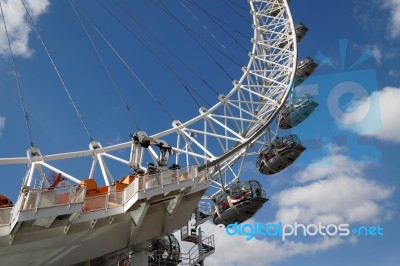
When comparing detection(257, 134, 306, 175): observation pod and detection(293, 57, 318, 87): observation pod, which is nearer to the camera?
detection(257, 134, 306, 175): observation pod

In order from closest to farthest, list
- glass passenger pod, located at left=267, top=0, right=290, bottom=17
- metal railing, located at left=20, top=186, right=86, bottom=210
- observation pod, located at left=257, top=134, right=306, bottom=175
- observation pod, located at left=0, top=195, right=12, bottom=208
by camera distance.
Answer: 1. metal railing, located at left=20, top=186, right=86, bottom=210
2. observation pod, located at left=0, top=195, right=12, bottom=208
3. observation pod, located at left=257, top=134, right=306, bottom=175
4. glass passenger pod, located at left=267, top=0, right=290, bottom=17

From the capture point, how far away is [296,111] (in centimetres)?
4019

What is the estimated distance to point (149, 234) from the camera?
2355 centimetres

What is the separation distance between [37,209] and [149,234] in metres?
7.05

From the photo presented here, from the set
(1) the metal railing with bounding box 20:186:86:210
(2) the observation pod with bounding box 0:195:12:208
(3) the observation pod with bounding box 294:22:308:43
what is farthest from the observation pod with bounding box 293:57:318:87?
(2) the observation pod with bounding box 0:195:12:208

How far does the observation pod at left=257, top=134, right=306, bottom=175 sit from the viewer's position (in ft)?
113

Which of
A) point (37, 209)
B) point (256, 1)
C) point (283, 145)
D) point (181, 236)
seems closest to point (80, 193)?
point (37, 209)

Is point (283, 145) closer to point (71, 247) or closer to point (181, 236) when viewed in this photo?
point (181, 236)

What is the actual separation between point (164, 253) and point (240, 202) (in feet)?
21.2

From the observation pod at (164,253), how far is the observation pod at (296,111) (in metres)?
15.4

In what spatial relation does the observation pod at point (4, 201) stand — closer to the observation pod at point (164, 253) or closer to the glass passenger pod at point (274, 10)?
the observation pod at point (164, 253)

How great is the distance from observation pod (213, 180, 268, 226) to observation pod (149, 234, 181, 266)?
371 cm

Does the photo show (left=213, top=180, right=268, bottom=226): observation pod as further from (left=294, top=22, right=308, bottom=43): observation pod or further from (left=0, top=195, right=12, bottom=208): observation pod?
(left=294, top=22, right=308, bottom=43): observation pod

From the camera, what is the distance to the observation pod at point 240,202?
30.2 metres
